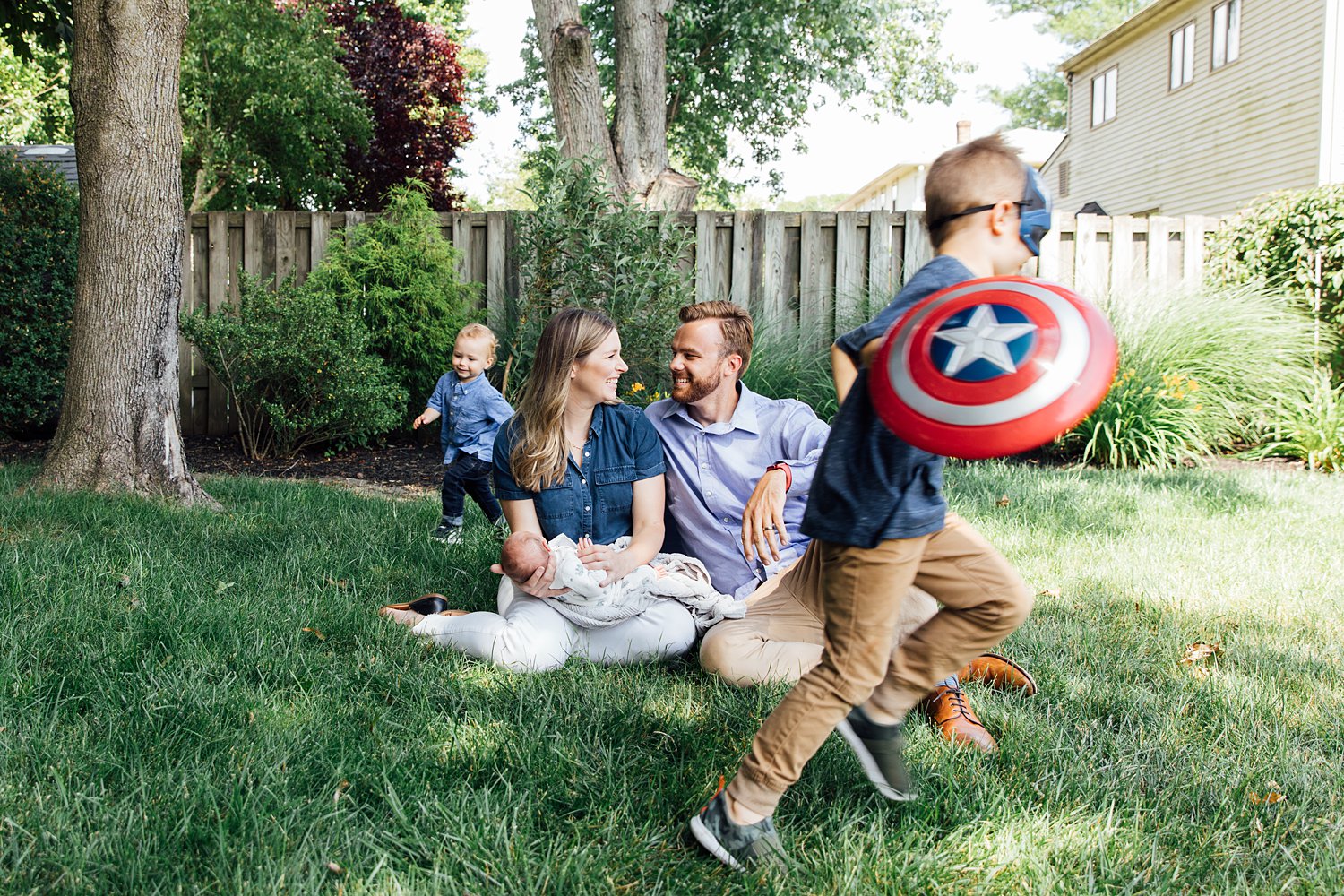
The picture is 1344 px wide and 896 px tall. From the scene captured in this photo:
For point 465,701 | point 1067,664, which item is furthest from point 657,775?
point 1067,664

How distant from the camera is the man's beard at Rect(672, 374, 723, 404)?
11.2 feet

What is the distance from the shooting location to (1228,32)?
1844cm

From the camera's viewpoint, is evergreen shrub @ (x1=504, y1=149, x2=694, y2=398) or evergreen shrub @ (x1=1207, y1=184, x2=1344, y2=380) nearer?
evergreen shrub @ (x1=504, y1=149, x2=694, y2=398)

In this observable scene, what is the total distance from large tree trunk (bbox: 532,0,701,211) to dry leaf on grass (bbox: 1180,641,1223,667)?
6.02 metres

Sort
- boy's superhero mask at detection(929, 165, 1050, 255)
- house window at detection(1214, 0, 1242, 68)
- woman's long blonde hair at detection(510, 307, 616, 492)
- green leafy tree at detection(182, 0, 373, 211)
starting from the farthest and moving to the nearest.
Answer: house window at detection(1214, 0, 1242, 68) → green leafy tree at detection(182, 0, 373, 211) → woman's long blonde hair at detection(510, 307, 616, 492) → boy's superhero mask at detection(929, 165, 1050, 255)

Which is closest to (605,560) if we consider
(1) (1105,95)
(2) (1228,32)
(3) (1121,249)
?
(3) (1121,249)

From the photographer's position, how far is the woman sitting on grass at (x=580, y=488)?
10.5 feet

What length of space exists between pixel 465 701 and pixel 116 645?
3.65 feet

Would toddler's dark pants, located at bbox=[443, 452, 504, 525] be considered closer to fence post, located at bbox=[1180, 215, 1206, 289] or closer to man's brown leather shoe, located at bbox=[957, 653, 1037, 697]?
man's brown leather shoe, located at bbox=[957, 653, 1037, 697]

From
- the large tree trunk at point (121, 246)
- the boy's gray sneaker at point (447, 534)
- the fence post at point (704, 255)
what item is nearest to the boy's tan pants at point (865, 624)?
the boy's gray sneaker at point (447, 534)

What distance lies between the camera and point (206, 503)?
527 cm

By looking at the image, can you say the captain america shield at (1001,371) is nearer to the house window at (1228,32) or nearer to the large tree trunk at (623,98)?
the large tree trunk at (623,98)

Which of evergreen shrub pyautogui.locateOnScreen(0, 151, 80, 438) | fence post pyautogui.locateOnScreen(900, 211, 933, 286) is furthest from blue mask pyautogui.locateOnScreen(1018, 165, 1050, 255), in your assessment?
evergreen shrub pyautogui.locateOnScreen(0, 151, 80, 438)

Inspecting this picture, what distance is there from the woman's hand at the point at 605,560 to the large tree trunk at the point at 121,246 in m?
3.13
